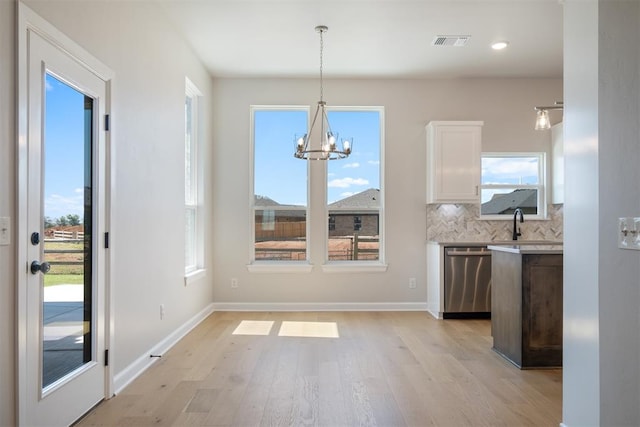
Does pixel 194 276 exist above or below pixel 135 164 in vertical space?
below

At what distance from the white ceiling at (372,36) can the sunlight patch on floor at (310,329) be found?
3.00 metres

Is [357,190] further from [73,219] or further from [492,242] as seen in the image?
[73,219]

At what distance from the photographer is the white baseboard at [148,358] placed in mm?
2975

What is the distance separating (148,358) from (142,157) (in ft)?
5.22

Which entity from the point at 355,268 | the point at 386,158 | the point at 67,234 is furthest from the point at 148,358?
the point at 386,158

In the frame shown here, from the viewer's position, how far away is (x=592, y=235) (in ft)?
6.41

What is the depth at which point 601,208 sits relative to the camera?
1.88m

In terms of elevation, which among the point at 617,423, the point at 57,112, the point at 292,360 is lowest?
the point at 292,360

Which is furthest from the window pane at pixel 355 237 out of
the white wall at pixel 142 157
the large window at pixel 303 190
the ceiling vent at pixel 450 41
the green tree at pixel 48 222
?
the green tree at pixel 48 222

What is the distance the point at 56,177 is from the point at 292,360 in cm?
221

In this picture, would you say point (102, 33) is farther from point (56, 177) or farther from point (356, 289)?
point (356, 289)

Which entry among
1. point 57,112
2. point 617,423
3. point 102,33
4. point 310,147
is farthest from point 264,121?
Result: point 617,423

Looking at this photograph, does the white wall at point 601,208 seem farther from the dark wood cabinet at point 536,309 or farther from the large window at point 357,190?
the large window at point 357,190

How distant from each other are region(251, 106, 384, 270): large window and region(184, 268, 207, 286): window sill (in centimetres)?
77
